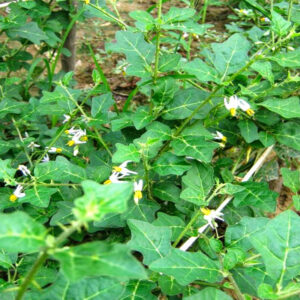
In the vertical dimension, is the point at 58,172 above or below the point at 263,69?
below

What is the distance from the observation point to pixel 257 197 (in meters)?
1.55

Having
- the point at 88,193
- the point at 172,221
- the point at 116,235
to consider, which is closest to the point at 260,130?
the point at 172,221

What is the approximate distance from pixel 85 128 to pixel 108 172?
0.38 meters

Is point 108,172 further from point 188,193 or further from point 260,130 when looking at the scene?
point 260,130

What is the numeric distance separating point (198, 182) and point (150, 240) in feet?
1.17

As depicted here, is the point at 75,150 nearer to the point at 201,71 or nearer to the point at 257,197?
the point at 201,71

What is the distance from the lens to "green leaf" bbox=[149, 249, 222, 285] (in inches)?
42.8

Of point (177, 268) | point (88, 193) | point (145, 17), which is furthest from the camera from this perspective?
point (145, 17)

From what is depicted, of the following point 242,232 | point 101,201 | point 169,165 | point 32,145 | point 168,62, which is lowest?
point 32,145

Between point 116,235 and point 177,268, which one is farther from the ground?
point 177,268

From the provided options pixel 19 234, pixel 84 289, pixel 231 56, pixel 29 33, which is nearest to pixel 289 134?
pixel 231 56

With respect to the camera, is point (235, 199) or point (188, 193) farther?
point (235, 199)

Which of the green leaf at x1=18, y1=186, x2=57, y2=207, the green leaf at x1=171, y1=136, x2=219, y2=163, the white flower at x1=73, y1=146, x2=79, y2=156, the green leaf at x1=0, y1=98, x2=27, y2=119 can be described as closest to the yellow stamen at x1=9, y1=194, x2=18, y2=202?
the green leaf at x1=18, y1=186, x2=57, y2=207

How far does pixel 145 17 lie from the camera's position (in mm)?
1471
